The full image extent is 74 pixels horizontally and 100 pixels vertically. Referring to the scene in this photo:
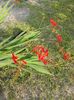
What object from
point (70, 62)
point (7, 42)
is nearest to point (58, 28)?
point (70, 62)

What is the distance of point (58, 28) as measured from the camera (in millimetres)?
6406

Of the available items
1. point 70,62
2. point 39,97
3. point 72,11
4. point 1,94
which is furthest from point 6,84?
point 72,11

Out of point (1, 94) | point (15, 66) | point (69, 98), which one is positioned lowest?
point (69, 98)

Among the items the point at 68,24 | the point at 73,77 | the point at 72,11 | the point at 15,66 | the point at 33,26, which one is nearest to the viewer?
the point at 15,66

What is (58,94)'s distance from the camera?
16.4 feet

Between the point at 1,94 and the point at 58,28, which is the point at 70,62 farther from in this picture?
the point at 1,94

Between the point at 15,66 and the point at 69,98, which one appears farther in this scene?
the point at 69,98

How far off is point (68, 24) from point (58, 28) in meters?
0.41

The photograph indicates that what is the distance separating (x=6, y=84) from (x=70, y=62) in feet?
4.58

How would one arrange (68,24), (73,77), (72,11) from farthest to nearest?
1. (72,11)
2. (68,24)
3. (73,77)

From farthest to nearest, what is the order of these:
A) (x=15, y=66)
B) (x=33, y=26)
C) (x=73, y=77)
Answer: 1. (x=33, y=26)
2. (x=73, y=77)
3. (x=15, y=66)

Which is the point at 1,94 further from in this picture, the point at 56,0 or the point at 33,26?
the point at 56,0

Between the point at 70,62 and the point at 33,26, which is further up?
the point at 33,26

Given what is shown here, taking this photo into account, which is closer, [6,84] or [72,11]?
[6,84]
